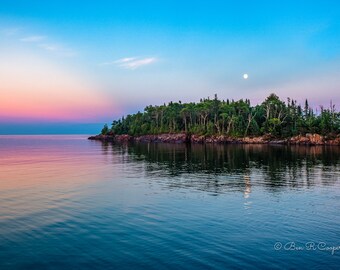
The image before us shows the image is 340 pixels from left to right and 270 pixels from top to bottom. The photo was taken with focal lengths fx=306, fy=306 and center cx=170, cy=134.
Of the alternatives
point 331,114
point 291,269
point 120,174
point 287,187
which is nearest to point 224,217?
point 291,269

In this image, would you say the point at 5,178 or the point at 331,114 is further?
the point at 331,114

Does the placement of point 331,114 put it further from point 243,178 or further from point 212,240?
point 212,240

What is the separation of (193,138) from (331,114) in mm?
80517

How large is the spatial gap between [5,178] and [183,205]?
115ft

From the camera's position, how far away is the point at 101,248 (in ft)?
65.5

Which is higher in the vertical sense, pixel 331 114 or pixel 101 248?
pixel 331 114

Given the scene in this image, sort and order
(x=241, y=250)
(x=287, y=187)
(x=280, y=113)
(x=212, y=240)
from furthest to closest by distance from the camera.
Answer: (x=280, y=113)
(x=287, y=187)
(x=212, y=240)
(x=241, y=250)

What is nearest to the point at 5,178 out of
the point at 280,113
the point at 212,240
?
the point at 212,240

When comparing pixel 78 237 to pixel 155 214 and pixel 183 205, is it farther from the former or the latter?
pixel 183 205

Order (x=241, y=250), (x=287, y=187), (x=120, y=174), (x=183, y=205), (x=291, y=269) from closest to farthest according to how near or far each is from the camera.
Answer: (x=291, y=269)
(x=241, y=250)
(x=183, y=205)
(x=287, y=187)
(x=120, y=174)

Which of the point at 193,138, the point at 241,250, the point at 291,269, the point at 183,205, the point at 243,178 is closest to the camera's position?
the point at 291,269

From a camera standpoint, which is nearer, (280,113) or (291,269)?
(291,269)

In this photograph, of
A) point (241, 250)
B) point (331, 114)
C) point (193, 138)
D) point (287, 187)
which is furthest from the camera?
point (193, 138)

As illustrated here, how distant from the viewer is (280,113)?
568ft
